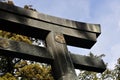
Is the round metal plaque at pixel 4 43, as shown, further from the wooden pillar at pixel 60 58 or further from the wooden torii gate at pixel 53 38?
the wooden pillar at pixel 60 58

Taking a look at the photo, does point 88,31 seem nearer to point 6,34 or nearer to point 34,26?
point 34,26

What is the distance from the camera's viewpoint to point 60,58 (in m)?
4.77

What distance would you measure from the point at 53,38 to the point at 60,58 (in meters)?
0.44

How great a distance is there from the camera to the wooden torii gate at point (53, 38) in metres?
4.62

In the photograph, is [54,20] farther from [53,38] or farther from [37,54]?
[37,54]

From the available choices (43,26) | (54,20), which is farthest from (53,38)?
→ (54,20)

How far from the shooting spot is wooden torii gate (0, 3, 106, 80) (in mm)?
4619

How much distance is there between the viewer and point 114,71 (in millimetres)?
24797

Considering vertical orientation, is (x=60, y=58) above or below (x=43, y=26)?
below

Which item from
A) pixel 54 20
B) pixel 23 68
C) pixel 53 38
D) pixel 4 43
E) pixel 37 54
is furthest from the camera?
pixel 23 68

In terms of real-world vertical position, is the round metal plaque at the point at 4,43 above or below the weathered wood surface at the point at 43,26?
below

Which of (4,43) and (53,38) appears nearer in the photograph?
(4,43)

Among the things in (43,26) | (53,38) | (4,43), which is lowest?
(4,43)

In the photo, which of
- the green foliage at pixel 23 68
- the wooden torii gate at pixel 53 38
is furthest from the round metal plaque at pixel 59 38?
the green foliage at pixel 23 68
